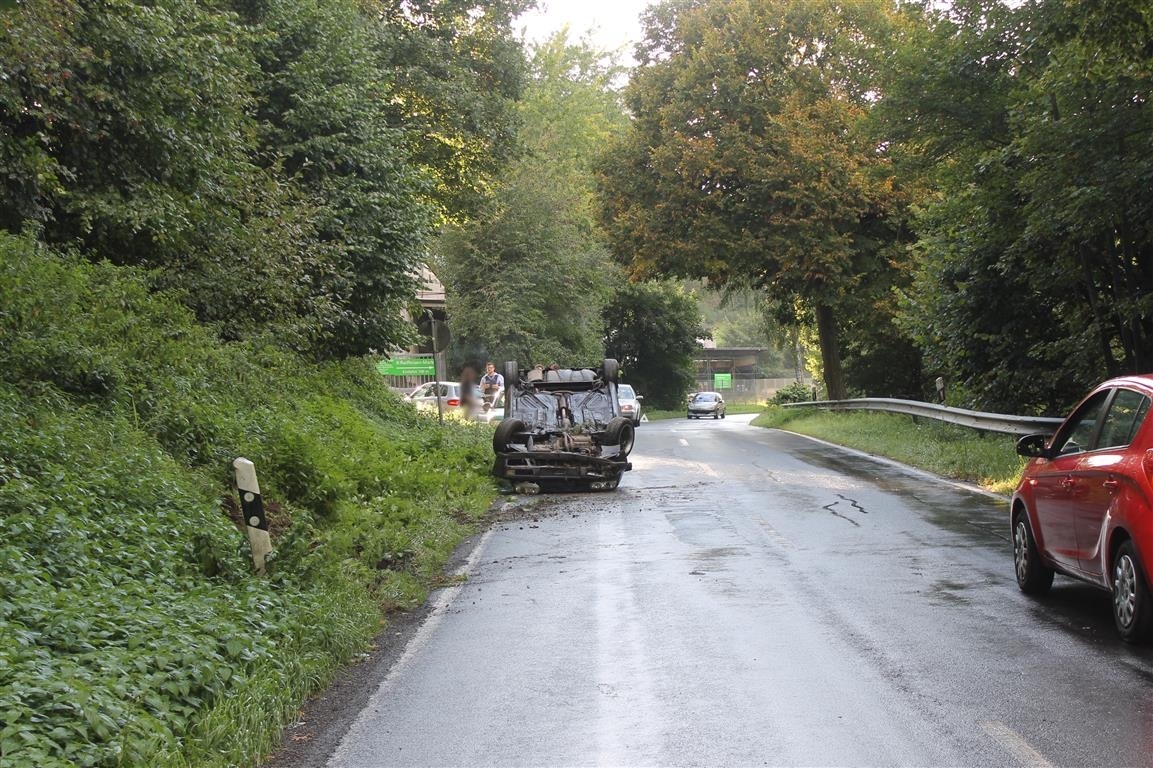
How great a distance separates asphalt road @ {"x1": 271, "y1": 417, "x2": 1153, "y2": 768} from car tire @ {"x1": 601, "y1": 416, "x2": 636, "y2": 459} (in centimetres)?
503

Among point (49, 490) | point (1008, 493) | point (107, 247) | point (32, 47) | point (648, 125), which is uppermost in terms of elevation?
point (648, 125)

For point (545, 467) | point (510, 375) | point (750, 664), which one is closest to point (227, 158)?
point (510, 375)

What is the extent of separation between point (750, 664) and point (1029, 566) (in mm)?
2971

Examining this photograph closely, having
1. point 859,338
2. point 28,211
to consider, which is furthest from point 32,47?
point 859,338

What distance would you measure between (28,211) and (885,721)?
37.1 ft

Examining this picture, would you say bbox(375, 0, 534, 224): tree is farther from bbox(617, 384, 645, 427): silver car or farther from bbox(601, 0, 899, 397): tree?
bbox(617, 384, 645, 427): silver car

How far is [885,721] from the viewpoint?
227 inches

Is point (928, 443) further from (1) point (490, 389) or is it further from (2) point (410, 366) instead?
(1) point (490, 389)

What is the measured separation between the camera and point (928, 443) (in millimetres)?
22547

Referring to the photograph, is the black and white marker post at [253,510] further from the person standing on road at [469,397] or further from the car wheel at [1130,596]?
the person standing on road at [469,397]

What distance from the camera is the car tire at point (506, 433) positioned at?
58.1 ft

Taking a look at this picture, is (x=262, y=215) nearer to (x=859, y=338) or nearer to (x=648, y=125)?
(x=648, y=125)

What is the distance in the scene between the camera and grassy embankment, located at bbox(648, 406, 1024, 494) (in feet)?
56.0

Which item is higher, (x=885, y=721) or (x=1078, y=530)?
(x=1078, y=530)
